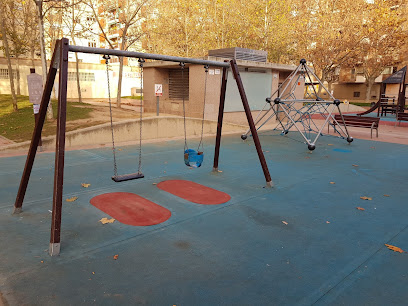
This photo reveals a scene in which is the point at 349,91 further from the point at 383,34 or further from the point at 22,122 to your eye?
the point at 22,122

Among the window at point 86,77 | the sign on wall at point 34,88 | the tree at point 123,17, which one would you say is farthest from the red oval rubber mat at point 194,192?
the window at point 86,77

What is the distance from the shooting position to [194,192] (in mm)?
5996

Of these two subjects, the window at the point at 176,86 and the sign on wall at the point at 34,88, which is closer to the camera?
the sign on wall at the point at 34,88

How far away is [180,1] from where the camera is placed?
27.5 m

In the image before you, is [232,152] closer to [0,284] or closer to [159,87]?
[159,87]

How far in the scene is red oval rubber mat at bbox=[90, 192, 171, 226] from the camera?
4676 mm

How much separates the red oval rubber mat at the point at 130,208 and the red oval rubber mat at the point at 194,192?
665mm

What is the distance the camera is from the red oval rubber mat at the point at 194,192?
18.3 feet

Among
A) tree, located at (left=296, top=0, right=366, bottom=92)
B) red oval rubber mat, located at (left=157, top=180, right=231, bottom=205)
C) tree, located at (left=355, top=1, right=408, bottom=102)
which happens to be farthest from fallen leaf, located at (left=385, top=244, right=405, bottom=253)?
tree, located at (left=355, top=1, right=408, bottom=102)

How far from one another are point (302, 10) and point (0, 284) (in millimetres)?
36432

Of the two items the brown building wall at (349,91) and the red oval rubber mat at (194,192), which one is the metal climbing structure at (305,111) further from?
the brown building wall at (349,91)

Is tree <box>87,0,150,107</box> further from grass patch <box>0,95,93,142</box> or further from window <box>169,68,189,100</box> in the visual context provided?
grass patch <box>0,95,93,142</box>

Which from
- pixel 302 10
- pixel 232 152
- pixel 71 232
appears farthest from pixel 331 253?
pixel 302 10

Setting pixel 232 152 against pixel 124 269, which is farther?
pixel 232 152
